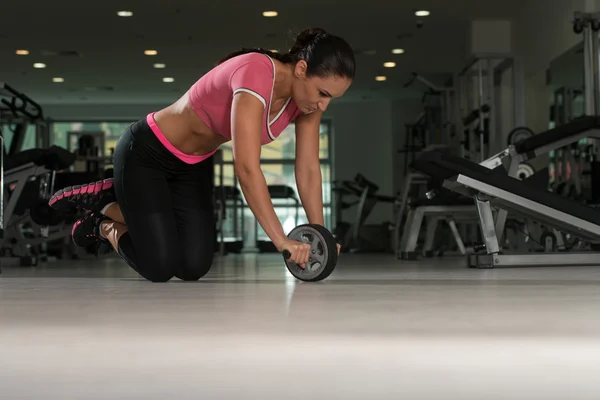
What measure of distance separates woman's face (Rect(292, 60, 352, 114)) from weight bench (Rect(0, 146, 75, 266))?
10.2 ft

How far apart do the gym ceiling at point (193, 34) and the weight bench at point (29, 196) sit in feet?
7.79

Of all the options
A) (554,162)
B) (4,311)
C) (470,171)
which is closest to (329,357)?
(4,311)

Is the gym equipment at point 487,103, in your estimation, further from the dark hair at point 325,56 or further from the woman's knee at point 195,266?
the dark hair at point 325,56

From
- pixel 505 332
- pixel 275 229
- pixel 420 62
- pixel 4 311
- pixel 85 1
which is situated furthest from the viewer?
pixel 420 62

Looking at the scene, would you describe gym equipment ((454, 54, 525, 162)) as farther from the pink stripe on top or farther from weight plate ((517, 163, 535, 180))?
the pink stripe on top

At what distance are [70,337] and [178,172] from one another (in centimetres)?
140

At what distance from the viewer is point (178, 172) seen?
253 centimetres

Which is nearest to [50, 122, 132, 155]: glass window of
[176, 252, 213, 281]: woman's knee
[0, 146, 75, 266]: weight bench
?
[0, 146, 75, 266]: weight bench

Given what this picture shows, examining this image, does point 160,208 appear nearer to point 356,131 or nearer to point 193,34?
point 193,34

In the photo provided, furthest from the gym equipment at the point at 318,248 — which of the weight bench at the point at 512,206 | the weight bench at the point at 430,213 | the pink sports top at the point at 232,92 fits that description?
the weight bench at the point at 430,213

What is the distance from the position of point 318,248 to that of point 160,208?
20.0 inches

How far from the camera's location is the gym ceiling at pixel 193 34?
763 cm

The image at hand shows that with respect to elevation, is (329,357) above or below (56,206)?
below

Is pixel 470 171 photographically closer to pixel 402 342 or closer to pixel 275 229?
pixel 275 229
